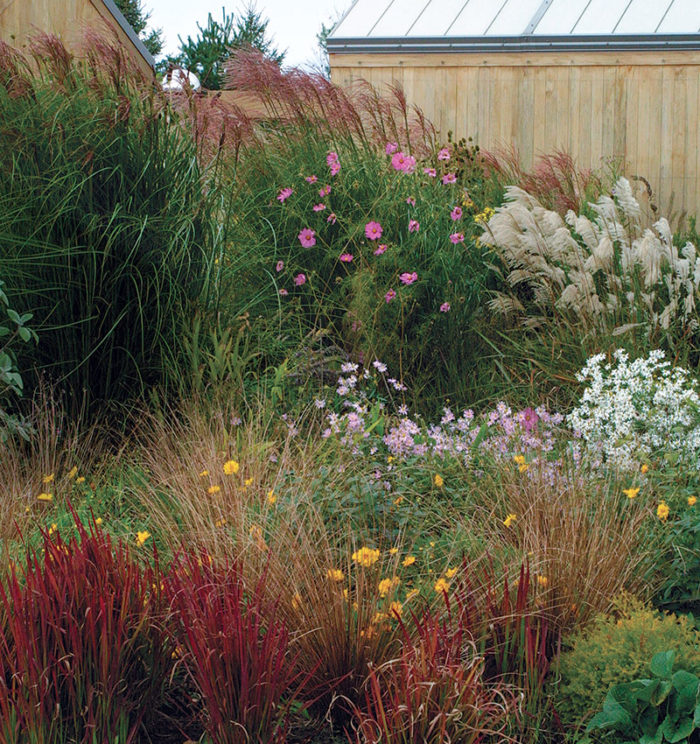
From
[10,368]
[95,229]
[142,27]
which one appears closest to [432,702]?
[10,368]

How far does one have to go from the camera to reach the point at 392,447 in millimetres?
3408

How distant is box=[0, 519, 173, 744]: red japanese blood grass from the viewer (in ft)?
6.22

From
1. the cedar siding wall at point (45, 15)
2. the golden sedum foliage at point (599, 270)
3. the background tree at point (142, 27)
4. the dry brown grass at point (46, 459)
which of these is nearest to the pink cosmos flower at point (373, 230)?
the golden sedum foliage at point (599, 270)

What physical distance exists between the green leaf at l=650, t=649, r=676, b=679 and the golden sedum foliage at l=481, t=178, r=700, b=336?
2.75 meters

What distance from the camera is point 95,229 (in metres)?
4.01

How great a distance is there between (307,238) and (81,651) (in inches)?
124

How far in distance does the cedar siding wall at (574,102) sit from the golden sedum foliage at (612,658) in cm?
680

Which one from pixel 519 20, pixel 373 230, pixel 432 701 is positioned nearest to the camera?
pixel 432 701

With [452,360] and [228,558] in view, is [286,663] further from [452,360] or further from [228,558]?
[452,360]

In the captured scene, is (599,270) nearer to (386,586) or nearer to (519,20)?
(386,586)

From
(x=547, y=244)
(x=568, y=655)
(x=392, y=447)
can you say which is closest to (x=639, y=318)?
(x=547, y=244)

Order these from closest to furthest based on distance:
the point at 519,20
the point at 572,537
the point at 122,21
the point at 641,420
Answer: the point at 572,537 → the point at 641,420 → the point at 519,20 → the point at 122,21

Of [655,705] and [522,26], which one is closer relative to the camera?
[655,705]

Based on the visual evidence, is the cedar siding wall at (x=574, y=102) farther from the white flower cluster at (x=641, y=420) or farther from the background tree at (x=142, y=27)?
the background tree at (x=142, y=27)
